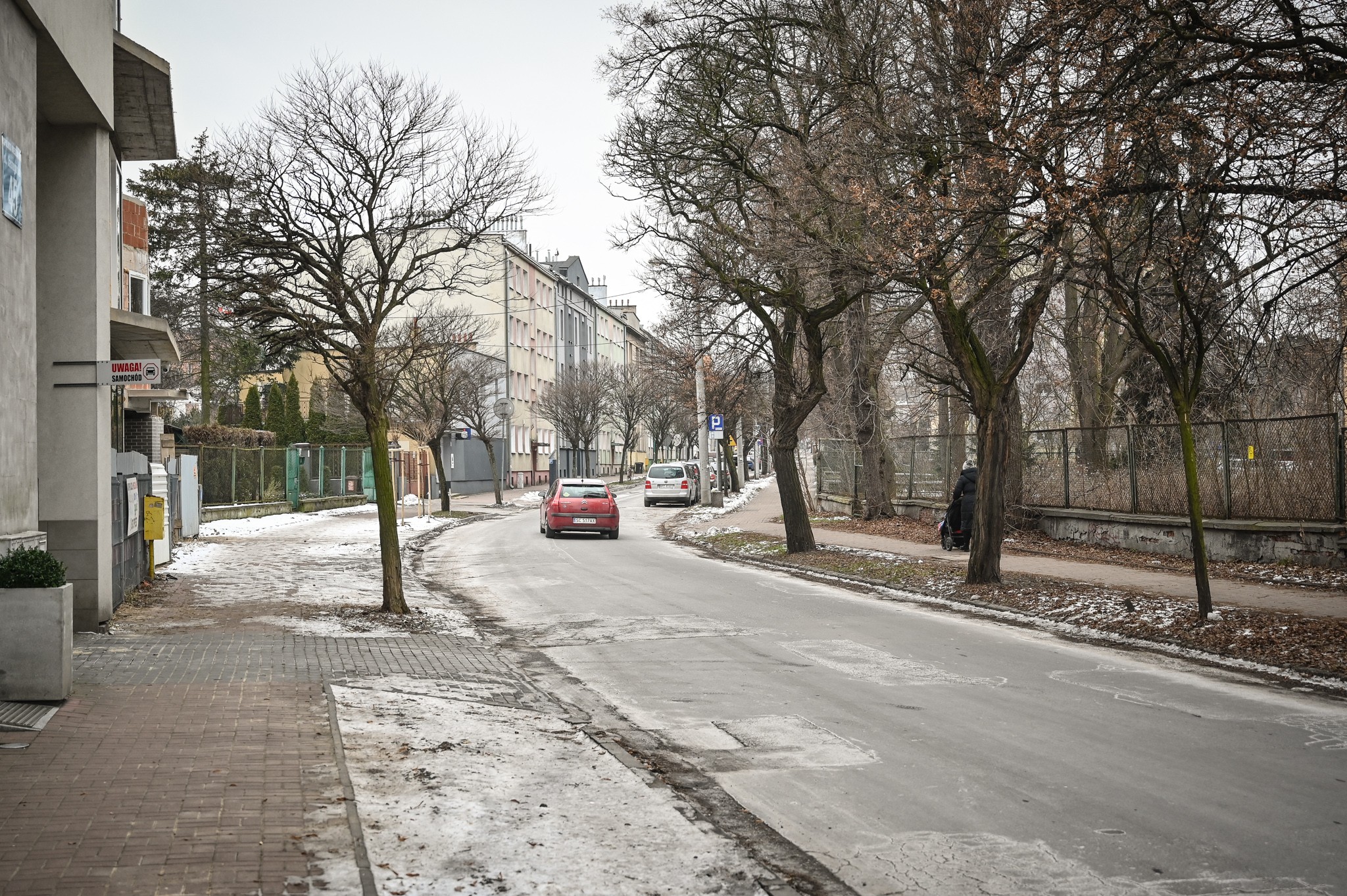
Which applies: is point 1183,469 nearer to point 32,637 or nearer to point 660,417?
point 32,637

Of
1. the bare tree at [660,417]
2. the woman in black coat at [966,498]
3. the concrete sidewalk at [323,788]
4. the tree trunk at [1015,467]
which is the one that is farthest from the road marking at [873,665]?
the bare tree at [660,417]

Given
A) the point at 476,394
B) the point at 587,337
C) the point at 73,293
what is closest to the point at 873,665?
the point at 73,293

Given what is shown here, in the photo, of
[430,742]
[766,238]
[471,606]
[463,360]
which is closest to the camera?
[430,742]

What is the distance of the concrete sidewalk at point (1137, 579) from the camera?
45.0 ft

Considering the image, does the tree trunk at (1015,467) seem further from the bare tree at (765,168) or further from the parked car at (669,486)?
the parked car at (669,486)

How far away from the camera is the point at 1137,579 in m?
16.9

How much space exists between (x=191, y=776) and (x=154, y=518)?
11401 mm

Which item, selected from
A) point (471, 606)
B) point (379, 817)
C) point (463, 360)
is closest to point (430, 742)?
point (379, 817)

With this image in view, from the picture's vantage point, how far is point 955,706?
28.9 ft

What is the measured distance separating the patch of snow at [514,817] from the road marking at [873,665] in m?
3.15

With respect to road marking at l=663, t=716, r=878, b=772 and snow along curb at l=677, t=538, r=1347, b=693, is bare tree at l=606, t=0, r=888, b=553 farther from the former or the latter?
road marking at l=663, t=716, r=878, b=772

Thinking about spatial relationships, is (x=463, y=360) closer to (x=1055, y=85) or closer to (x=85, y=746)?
(x=1055, y=85)

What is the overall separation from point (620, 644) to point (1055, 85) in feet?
23.6

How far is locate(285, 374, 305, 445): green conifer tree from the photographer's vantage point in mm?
51938
